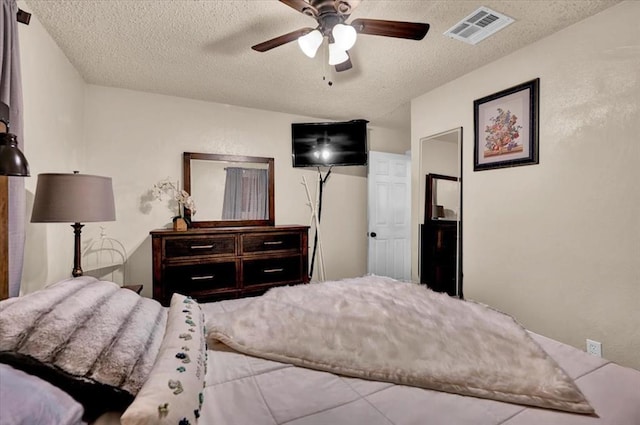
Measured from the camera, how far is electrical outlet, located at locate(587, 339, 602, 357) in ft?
6.51

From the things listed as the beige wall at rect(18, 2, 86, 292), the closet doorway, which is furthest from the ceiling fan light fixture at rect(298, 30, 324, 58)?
the closet doorway

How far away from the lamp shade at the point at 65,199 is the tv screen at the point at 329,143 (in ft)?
7.79

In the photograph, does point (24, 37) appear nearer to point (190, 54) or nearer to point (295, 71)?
point (190, 54)

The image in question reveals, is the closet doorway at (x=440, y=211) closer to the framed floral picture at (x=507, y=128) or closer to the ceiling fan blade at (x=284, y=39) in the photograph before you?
the framed floral picture at (x=507, y=128)

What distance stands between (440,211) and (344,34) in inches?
92.0

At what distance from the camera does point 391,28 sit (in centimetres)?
172

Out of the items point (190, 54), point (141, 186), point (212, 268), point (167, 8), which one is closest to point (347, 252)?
point (212, 268)

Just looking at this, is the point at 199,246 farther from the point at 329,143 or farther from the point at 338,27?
the point at 338,27

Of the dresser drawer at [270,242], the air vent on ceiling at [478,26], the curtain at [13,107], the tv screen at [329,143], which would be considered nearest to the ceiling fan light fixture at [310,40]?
the air vent on ceiling at [478,26]

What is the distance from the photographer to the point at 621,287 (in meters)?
1.89

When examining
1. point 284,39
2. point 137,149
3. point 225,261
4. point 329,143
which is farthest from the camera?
point 329,143

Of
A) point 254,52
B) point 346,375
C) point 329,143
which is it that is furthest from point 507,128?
point 346,375

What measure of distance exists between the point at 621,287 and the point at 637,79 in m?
1.29

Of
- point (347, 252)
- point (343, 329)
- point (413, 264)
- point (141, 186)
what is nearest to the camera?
point (343, 329)
